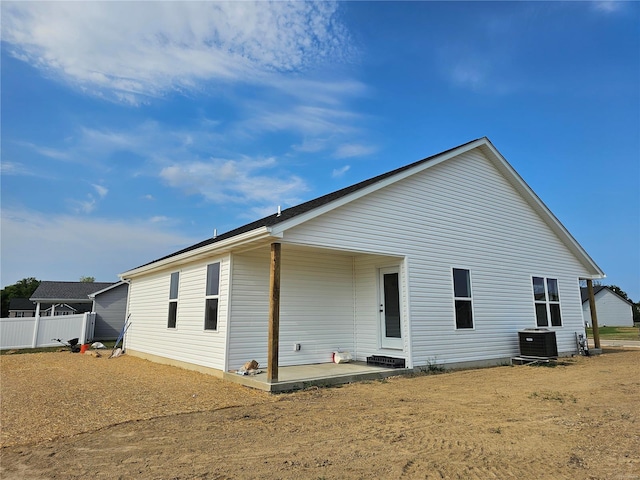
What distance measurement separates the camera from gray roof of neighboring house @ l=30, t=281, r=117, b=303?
27061 mm

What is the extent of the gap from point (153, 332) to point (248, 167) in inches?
304

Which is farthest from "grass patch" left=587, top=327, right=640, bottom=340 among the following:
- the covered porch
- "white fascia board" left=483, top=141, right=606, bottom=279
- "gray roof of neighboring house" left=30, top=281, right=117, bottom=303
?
"gray roof of neighboring house" left=30, top=281, right=117, bottom=303

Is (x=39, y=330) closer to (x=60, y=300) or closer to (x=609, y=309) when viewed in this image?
(x=60, y=300)

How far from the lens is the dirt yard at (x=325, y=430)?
3330 millimetres

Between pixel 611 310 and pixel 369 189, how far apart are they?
50.5 meters

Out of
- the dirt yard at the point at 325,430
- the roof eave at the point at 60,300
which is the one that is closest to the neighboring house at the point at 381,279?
the dirt yard at the point at 325,430

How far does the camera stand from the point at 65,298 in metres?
27.5

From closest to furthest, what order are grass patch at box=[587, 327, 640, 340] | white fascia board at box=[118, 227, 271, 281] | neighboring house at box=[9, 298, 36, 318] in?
white fascia board at box=[118, 227, 271, 281]
grass patch at box=[587, 327, 640, 340]
neighboring house at box=[9, 298, 36, 318]

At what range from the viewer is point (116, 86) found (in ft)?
34.7

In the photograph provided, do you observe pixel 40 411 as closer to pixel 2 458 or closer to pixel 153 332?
pixel 2 458

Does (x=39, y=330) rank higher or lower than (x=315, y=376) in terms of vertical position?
higher

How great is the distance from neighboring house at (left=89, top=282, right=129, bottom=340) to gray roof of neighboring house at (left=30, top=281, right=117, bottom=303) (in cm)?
313

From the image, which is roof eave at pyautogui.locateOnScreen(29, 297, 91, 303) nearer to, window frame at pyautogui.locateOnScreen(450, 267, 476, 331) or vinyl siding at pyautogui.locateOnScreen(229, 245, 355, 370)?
vinyl siding at pyautogui.locateOnScreen(229, 245, 355, 370)

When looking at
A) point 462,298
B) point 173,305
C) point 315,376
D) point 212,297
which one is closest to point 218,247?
point 212,297
